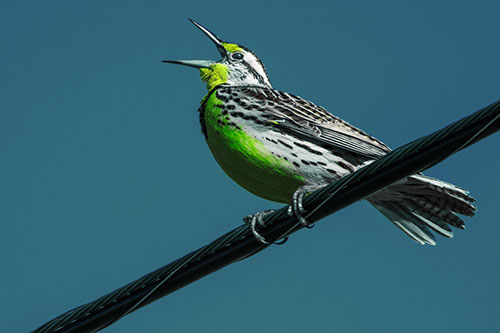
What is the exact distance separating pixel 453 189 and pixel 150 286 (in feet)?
7.49

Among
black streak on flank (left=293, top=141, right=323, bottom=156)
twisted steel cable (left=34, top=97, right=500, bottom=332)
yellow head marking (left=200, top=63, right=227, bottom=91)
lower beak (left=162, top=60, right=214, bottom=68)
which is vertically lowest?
twisted steel cable (left=34, top=97, right=500, bottom=332)

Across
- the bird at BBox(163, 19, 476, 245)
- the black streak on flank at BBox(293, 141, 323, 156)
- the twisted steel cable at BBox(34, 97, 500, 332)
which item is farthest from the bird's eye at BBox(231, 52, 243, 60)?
the twisted steel cable at BBox(34, 97, 500, 332)

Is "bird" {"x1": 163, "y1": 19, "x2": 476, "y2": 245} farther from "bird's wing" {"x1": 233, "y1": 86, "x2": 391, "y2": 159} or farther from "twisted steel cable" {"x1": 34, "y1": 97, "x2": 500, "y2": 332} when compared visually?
"twisted steel cable" {"x1": 34, "y1": 97, "x2": 500, "y2": 332}

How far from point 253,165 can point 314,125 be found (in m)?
0.58

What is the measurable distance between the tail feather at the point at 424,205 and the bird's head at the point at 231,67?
64.0 inches

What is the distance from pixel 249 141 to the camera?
19.1 ft

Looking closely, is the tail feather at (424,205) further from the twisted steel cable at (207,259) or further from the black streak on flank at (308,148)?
the twisted steel cable at (207,259)

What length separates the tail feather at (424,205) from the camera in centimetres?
554

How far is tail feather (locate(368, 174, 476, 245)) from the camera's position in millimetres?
5535

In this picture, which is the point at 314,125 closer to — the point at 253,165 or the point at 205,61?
the point at 253,165

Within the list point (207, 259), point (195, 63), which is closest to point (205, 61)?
point (195, 63)

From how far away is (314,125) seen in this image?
6004mm

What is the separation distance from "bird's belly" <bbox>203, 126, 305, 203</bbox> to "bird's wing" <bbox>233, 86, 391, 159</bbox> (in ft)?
0.97

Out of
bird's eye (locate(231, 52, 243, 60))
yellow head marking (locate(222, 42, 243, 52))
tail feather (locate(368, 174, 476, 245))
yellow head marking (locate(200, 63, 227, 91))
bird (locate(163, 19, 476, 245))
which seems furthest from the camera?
yellow head marking (locate(222, 42, 243, 52))
